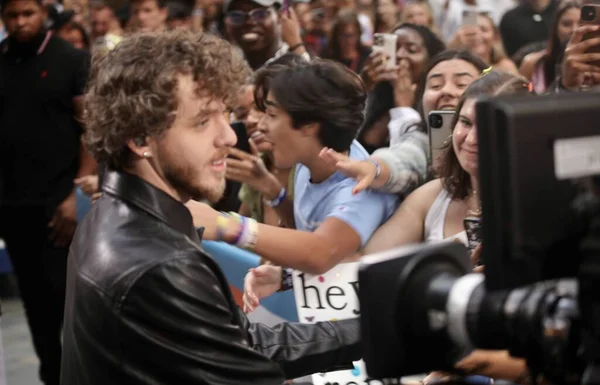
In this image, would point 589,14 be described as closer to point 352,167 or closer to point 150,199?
point 352,167

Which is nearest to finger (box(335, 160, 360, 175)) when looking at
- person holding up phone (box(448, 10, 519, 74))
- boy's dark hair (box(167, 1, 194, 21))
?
person holding up phone (box(448, 10, 519, 74))

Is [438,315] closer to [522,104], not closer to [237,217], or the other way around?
[522,104]

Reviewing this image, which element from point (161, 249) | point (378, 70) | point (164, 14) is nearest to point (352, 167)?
point (161, 249)

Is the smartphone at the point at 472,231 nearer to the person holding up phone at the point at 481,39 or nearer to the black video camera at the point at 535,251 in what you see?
the black video camera at the point at 535,251

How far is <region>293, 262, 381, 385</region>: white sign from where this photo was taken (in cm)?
320

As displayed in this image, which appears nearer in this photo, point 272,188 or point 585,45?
point 585,45

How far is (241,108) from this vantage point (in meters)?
4.57

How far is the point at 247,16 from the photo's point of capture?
5309mm

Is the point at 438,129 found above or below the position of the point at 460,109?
below

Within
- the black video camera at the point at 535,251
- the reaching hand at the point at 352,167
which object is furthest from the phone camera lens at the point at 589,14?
the black video camera at the point at 535,251

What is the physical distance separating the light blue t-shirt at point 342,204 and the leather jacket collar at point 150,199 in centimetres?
117

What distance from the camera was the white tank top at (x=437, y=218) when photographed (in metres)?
Result: 3.08

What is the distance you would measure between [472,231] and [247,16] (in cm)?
282

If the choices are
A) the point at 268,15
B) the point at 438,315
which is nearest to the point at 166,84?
the point at 438,315
